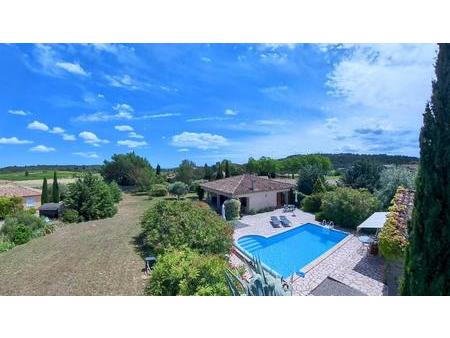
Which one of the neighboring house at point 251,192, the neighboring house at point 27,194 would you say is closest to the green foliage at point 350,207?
the neighboring house at point 251,192

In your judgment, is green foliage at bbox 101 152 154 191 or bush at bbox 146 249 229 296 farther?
green foliage at bbox 101 152 154 191

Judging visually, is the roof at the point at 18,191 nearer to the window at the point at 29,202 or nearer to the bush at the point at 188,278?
the window at the point at 29,202

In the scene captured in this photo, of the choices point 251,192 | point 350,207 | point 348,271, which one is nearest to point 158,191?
point 251,192

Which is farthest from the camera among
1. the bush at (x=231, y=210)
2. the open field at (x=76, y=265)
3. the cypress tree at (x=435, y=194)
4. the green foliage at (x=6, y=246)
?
the bush at (x=231, y=210)

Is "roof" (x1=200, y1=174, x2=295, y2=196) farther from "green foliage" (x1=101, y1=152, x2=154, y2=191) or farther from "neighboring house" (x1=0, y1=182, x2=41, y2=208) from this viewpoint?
"green foliage" (x1=101, y1=152, x2=154, y2=191)

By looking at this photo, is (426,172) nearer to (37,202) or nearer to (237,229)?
(237,229)

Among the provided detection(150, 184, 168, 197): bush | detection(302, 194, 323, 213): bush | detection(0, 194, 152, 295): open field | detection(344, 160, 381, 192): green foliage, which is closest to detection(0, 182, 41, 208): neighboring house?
detection(150, 184, 168, 197): bush
